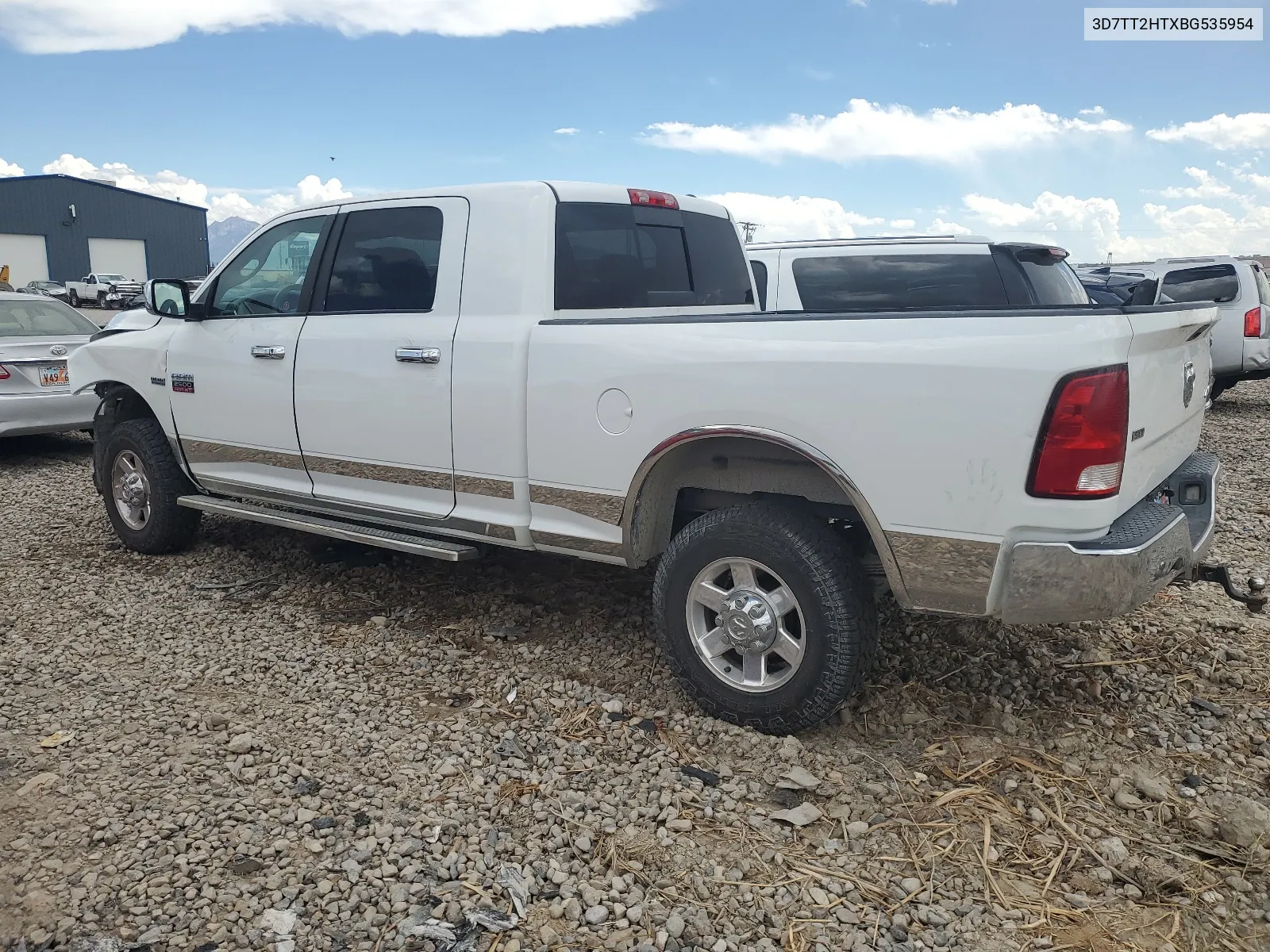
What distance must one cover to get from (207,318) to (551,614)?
2460mm

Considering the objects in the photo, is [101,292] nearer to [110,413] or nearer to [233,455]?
[110,413]

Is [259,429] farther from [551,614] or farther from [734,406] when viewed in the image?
[734,406]

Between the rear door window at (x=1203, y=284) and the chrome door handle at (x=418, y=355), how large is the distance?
33.2 ft

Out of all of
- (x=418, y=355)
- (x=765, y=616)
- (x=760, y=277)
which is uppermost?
(x=760, y=277)

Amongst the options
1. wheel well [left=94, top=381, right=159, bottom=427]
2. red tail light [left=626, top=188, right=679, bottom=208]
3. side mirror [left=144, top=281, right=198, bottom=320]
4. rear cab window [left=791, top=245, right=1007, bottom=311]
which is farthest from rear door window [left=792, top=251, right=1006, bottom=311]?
wheel well [left=94, top=381, right=159, bottom=427]

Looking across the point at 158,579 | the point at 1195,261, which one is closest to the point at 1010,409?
the point at 158,579

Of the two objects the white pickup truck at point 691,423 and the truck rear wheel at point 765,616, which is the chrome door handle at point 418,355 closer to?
the white pickup truck at point 691,423

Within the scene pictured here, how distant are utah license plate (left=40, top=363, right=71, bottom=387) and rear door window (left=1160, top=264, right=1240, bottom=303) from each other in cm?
1148

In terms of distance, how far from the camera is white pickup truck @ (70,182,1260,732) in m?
2.99

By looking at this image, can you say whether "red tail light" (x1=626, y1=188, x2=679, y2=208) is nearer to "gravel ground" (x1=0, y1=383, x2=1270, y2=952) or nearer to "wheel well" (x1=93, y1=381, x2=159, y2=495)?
"gravel ground" (x1=0, y1=383, x2=1270, y2=952)

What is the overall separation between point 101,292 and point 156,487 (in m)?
37.6

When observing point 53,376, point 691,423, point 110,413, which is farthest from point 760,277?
point 53,376

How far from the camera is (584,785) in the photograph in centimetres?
337

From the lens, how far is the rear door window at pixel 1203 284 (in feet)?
39.1
